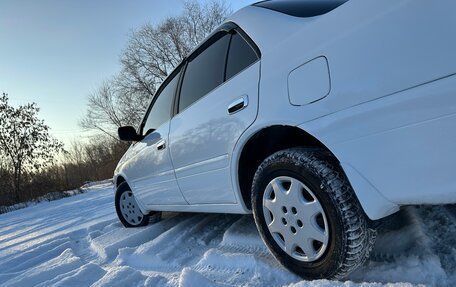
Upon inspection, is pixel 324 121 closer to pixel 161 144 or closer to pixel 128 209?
pixel 161 144

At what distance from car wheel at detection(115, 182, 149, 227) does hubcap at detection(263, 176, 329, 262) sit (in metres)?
2.50

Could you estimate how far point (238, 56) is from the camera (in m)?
2.48

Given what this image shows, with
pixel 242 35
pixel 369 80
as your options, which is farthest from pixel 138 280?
pixel 369 80

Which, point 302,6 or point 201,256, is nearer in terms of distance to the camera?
point 302,6

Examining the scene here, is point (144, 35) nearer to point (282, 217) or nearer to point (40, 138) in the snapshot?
point (40, 138)

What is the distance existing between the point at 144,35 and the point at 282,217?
3214cm

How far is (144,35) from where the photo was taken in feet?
105

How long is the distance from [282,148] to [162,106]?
5.98ft

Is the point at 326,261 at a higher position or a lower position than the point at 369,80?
lower

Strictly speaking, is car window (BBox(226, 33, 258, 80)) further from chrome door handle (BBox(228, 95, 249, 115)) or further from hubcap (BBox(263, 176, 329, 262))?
hubcap (BBox(263, 176, 329, 262))

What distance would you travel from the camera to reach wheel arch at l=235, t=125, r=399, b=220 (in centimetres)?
166

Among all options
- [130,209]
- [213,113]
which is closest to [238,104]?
[213,113]

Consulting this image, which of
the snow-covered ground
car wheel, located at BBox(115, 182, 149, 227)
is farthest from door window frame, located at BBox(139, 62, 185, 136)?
the snow-covered ground

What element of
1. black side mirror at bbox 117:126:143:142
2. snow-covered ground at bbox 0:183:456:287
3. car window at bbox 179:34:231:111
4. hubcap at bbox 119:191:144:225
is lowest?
snow-covered ground at bbox 0:183:456:287
